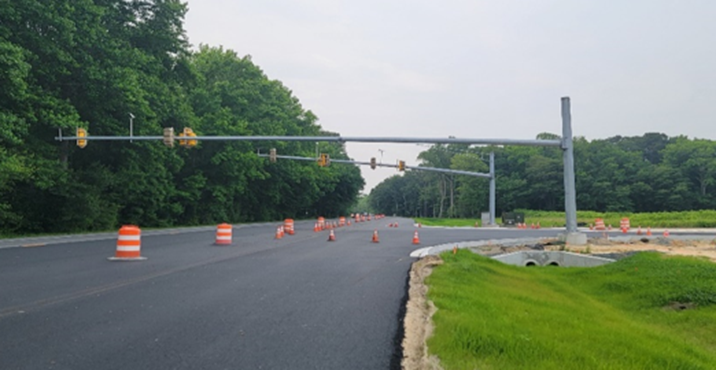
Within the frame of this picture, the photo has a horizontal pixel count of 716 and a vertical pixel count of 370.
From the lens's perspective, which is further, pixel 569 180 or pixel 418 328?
pixel 569 180

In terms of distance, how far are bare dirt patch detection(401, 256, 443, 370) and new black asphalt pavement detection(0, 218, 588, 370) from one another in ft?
0.49

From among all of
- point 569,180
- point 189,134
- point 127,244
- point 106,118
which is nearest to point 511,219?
point 569,180

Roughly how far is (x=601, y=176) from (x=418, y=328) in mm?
100973

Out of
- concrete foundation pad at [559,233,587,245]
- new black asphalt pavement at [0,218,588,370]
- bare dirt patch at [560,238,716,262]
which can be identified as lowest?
bare dirt patch at [560,238,716,262]

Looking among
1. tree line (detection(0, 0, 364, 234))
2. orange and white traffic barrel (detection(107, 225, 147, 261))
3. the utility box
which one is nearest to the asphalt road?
orange and white traffic barrel (detection(107, 225, 147, 261))

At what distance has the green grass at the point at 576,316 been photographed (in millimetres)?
5613

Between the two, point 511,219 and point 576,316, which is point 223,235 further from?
point 511,219

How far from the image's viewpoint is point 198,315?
756 centimetres

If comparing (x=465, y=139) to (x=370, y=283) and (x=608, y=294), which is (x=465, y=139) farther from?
(x=370, y=283)

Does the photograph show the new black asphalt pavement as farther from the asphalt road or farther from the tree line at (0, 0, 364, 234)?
the tree line at (0, 0, 364, 234)

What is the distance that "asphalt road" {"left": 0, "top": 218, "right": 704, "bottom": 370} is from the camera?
215 inches

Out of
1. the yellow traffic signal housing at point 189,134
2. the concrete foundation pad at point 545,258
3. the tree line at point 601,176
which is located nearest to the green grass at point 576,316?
the concrete foundation pad at point 545,258

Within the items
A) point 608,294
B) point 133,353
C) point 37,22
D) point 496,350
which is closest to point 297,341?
point 133,353

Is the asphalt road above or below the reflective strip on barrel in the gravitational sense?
below
